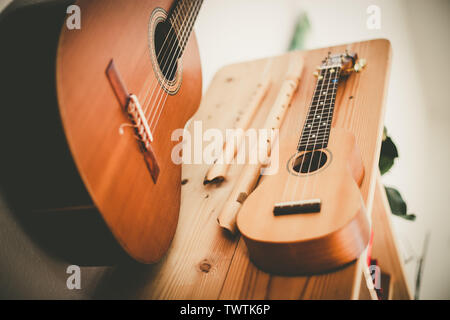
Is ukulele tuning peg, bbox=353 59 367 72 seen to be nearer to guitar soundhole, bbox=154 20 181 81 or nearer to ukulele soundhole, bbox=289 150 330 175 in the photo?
ukulele soundhole, bbox=289 150 330 175

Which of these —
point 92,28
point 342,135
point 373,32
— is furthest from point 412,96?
point 92,28

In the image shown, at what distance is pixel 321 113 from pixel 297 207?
1.01ft

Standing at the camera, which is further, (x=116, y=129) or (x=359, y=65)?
(x=359, y=65)

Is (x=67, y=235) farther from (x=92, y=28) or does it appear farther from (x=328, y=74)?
(x=328, y=74)

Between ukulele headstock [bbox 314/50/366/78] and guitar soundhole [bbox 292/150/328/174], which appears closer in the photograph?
guitar soundhole [bbox 292/150/328/174]

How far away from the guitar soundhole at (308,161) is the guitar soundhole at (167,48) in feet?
1.19

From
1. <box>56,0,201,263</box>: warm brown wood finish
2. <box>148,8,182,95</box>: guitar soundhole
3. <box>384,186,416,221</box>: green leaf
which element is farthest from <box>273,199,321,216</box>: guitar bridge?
<box>384,186,416,221</box>: green leaf

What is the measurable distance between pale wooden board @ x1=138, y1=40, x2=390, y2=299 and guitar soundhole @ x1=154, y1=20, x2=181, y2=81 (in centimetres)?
23

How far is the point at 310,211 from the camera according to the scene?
51cm

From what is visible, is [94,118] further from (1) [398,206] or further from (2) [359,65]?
(1) [398,206]

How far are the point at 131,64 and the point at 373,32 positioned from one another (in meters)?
1.97

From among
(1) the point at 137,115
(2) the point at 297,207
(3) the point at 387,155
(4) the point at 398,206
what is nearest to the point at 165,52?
(1) the point at 137,115

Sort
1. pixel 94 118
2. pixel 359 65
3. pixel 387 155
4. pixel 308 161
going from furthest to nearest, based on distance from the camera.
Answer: pixel 387 155, pixel 359 65, pixel 308 161, pixel 94 118

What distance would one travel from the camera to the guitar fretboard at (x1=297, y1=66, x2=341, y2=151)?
2.16 ft
